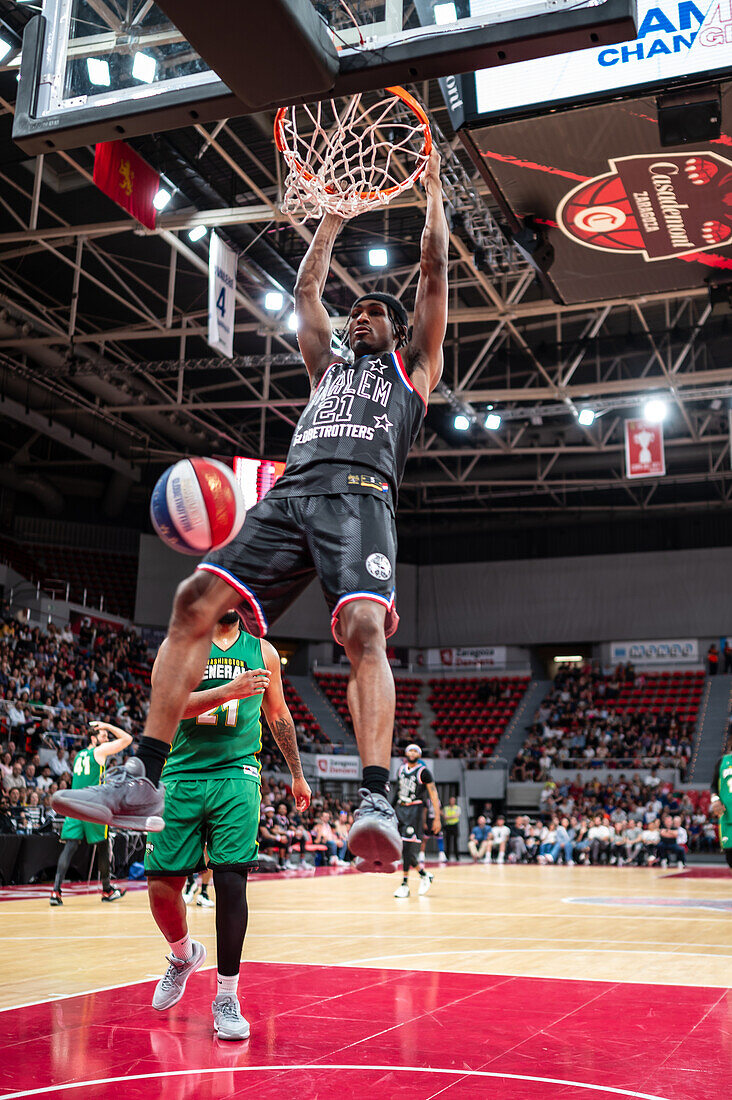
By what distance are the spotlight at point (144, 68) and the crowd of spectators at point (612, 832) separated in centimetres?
2266

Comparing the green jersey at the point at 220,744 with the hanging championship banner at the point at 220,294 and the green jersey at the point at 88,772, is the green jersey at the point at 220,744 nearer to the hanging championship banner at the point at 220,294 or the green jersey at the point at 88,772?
the green jersey at the point at 88,772

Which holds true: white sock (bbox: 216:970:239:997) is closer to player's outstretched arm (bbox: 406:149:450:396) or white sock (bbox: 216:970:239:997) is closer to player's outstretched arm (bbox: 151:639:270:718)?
player's outstretched arm (bbox: 151:639:270:718)

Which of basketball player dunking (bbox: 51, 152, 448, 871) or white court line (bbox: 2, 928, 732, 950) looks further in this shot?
white court line (bbox: 2, 928, 732, 950)

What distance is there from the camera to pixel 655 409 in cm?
2180

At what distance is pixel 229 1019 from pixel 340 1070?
774 mm

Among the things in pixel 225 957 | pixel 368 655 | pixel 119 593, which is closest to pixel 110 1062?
pixel 225 957

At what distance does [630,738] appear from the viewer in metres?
30.8

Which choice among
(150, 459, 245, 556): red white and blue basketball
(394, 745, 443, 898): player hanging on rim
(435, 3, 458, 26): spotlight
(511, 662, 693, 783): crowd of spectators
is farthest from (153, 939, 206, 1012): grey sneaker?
(511, 662, 693, 783): crowd of spectators

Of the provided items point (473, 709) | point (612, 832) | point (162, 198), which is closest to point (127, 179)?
point (162, 198)

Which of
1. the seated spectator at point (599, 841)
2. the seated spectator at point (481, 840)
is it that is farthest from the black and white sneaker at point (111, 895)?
the seated spectator at point (599, 841)

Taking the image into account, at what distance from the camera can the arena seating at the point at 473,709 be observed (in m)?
33.2

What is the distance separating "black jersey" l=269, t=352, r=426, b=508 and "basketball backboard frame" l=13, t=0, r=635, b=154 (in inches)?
44.8

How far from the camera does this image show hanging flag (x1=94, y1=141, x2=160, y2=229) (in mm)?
12977

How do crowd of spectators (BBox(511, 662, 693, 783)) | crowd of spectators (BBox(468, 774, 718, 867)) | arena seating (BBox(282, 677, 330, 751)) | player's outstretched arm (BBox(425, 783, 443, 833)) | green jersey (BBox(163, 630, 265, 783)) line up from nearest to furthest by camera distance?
green jersey (BBox(163, 630, 265, 783)), player's outstretched arm (BBox(425, 783, 443, 833)), crowd of spectators (BBox(468, 774, 718, 867)), arena seating (BBox(282, 677, 330, 751)), crowd of spectators (BBox(511, 662, 693, 783))
